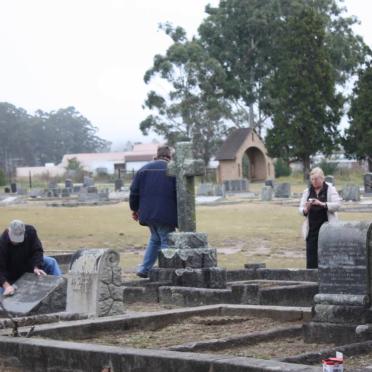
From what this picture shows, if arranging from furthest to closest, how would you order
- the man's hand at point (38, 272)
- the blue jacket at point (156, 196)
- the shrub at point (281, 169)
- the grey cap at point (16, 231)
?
the shrub at point (281, 169) < the blue jacket at point (156, 196) < the grey cap at point (16, 231) < the man's hand at point (38, 272)

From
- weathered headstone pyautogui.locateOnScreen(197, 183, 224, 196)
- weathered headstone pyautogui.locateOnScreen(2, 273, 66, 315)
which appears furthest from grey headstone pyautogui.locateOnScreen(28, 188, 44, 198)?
weathered headstone pyautogui.locateOnScreen(2, 273, 66, 315)

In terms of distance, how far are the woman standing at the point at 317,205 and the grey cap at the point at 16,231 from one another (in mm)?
3720

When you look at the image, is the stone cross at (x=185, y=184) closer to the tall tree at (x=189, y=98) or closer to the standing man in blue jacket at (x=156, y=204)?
the standing man in blue jacket at (x=156, y=204)

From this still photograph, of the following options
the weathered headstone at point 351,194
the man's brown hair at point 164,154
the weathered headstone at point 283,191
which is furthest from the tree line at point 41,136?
the man's brown hair at point 164,154

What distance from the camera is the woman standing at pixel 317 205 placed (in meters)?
12.8

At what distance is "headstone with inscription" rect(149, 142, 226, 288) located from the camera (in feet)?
42.9

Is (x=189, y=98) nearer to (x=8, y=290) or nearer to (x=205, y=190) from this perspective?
(x=205, y=190)

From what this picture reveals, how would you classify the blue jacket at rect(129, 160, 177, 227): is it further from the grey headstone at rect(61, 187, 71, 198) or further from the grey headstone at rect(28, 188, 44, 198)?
the grey headstone at rect(28, 188, 44, 198)

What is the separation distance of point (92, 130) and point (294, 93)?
118 metres

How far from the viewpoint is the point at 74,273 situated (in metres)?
10.4

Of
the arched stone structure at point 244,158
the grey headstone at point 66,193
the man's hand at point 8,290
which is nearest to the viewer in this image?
the man's hand at point 8,290

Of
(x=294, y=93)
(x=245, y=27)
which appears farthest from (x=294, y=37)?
(x=245, y=27)

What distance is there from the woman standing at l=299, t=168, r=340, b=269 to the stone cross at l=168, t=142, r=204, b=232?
5.28ft

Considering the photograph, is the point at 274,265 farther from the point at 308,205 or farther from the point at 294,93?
the point at 294,93
